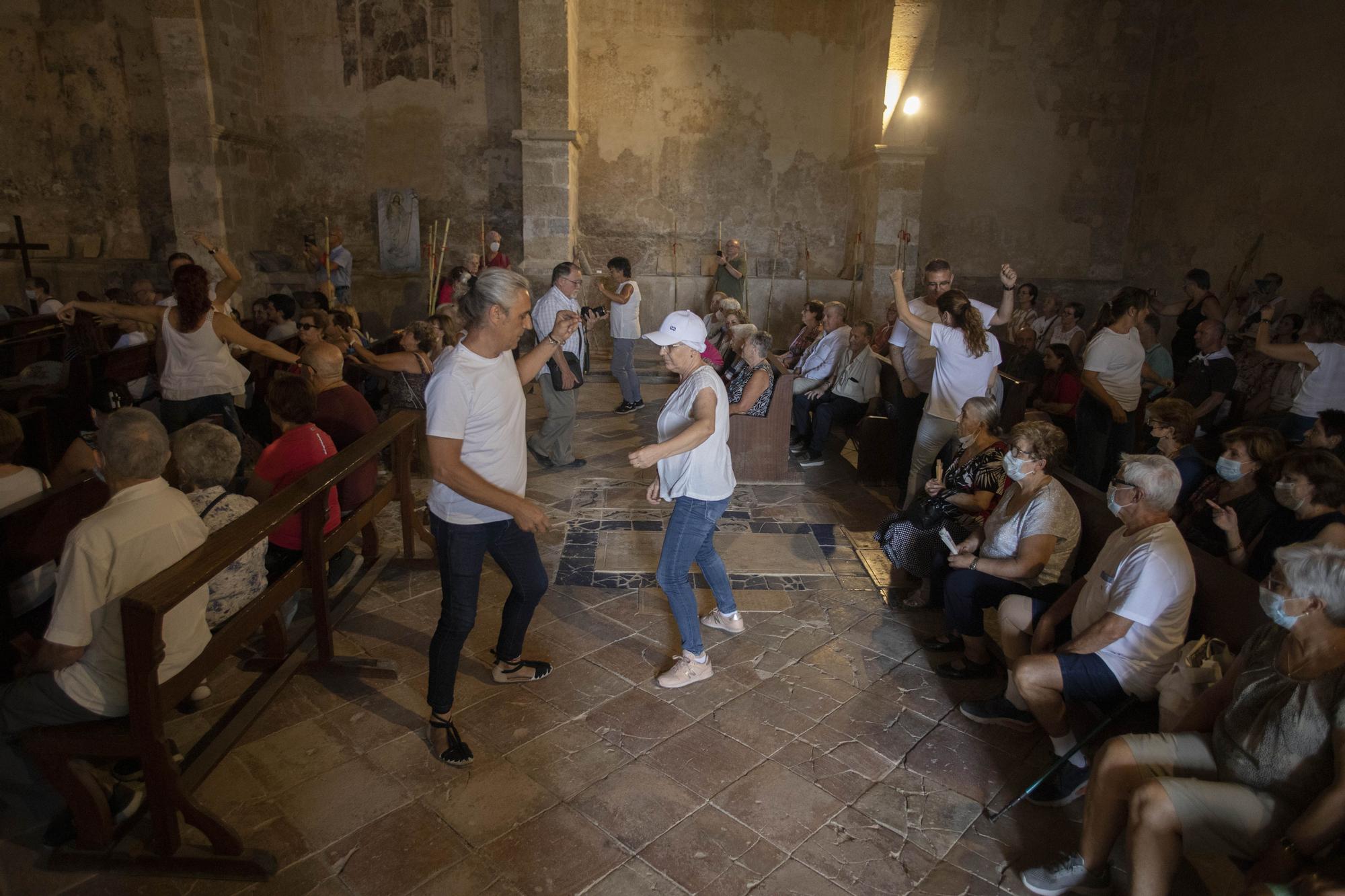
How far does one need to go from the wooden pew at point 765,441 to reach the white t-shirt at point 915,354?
0.89 m

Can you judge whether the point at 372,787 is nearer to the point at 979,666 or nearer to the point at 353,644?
the point at 353,644

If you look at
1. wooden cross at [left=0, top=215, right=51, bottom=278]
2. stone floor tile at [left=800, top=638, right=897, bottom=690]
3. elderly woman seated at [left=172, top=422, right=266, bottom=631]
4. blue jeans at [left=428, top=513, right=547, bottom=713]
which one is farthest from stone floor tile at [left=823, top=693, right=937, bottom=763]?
wooden cross at [left=0, top=215, right=51, bottom=278]

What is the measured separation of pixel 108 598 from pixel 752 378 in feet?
14.1

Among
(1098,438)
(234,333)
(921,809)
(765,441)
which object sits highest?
(234,333)

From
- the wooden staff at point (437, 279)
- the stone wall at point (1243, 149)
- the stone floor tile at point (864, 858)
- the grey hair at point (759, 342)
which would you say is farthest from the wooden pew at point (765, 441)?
the stone wall at point (1243, 149)

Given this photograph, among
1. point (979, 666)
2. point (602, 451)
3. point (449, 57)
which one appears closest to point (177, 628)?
point (979, 666)

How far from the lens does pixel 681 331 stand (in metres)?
3.57

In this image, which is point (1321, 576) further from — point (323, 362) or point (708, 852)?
point (323, 362)

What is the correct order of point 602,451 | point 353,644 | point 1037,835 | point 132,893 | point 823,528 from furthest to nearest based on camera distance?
1. point 602,451
2. point 823,528
3. point 353,644
4. point 1037,835
5. point 132,893

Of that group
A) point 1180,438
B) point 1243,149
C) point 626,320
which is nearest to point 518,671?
point 1180,438

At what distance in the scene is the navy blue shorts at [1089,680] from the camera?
→ 10.2 ft

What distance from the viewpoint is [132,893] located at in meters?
2.62

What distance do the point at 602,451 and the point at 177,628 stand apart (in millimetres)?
4918

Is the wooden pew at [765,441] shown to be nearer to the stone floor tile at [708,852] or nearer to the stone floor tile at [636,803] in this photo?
the stone floor tile at [636,803]
